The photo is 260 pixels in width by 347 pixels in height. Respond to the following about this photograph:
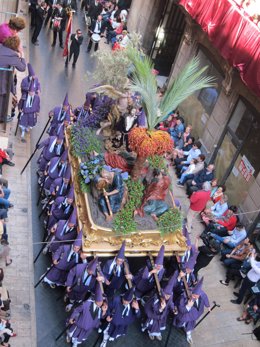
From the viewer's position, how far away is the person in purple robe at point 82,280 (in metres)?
8.48

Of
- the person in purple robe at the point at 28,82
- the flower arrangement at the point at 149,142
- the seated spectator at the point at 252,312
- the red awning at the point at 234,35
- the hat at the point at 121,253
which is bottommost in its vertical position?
the seated spectator at the point at 252,312

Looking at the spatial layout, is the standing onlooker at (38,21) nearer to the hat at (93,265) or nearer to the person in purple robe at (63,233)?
the person in purple robe at (63,233)

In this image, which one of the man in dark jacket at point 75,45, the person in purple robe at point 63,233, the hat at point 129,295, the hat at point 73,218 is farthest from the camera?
the man in dark jacket at point 75,45

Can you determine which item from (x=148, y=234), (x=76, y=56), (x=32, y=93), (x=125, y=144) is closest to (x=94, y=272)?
(x=148, y=234)

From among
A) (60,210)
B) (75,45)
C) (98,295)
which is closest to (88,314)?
(98,295)

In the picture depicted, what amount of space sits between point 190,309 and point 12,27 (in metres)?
7.50

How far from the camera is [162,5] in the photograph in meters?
21.5

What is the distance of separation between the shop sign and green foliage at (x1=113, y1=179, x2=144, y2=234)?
4.10 m

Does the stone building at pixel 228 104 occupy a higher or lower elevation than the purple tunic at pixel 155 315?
higher

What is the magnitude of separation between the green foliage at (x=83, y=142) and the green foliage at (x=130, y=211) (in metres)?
1.54

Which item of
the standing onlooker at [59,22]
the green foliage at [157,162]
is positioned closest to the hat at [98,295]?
the green foliage at [157,162]

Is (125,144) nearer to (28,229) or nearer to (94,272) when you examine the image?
(28,229)

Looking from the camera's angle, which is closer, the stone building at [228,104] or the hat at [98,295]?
the hat at [98,295]

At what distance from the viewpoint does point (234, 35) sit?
12625 mm
